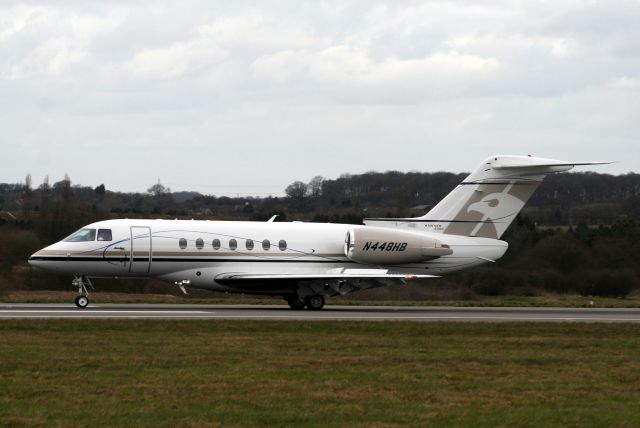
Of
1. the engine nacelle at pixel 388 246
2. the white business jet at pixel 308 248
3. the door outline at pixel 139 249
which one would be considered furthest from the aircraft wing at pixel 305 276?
the door outline at pixel 139 249

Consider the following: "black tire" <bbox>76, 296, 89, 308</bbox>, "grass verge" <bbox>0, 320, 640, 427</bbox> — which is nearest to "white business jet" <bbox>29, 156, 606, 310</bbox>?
"black tire" <bbox>76, 296, 89, 308</bbox>

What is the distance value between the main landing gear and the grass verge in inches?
342

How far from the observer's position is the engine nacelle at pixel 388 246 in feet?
115

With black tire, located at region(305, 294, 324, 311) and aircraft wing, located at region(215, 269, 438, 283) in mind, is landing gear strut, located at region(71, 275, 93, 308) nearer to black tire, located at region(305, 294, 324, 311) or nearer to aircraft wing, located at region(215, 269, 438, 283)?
aircraft wing, located at region(215, 269, 438, 283)

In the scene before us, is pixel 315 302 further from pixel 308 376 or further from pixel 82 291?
pixel 308 376

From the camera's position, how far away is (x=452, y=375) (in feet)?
57.7

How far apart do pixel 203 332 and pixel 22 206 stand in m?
53.5

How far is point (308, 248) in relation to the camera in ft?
116

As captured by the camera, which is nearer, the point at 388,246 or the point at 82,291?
the point at 82,291

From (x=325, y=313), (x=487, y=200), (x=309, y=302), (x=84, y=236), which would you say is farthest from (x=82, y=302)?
(x=487, y=200)

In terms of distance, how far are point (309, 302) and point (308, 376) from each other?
58.3 feet

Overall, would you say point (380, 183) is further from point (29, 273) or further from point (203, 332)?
point (203, 332)

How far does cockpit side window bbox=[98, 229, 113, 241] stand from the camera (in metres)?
33.8

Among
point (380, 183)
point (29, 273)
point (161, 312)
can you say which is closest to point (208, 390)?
point (161, 312)
